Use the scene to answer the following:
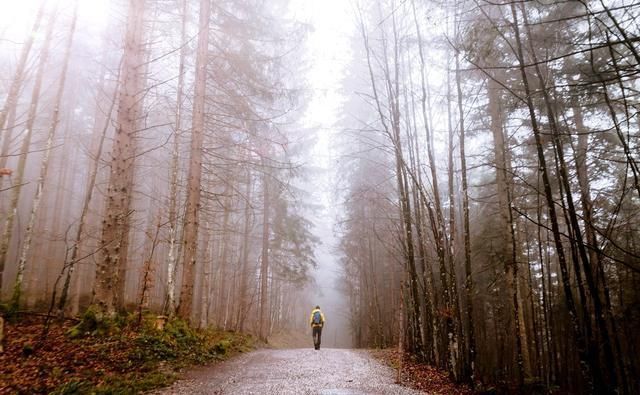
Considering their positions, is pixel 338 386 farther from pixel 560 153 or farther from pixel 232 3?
pixel 232 3

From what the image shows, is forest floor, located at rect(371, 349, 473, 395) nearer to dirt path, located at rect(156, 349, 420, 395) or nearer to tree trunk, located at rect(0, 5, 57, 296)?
dirt path, located at rect(156, 349, 420, 395)

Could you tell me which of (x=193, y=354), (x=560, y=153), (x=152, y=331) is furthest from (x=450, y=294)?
(x=152, y=331)

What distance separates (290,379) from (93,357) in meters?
3.34

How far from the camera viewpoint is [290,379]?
6.89 meters

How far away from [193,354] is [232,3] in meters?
10.6

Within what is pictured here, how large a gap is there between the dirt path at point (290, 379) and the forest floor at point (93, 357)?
0.52 metres

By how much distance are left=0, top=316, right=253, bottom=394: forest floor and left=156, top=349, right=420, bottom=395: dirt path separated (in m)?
0.52

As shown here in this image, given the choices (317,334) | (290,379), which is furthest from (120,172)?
(317,334)

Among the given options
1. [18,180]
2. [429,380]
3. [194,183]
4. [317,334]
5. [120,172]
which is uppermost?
[194,183]

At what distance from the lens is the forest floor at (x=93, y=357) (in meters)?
4.89

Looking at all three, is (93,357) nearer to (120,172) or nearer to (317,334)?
(120,172)

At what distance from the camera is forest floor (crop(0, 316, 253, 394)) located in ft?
16.1

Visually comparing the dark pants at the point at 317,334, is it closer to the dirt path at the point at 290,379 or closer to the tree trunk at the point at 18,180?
the dirt path at the point at 290,379

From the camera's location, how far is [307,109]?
2122 centimetres
